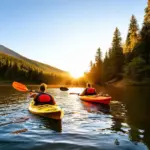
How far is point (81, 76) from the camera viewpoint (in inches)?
4491

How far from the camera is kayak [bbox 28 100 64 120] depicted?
13.6 m

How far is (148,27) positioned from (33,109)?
60184 millimetres

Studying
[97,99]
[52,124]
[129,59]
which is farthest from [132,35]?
[52,124]

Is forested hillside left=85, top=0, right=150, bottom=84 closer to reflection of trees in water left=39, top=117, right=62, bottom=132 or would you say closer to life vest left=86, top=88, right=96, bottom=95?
life vest left=86, top=88, right=96, bottom=95

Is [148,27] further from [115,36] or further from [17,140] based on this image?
[17,140]

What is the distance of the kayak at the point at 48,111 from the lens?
13.6 m

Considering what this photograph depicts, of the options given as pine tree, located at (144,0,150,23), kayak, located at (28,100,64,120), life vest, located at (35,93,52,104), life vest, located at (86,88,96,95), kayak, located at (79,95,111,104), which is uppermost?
pine tree, located at (144,0,150,23)

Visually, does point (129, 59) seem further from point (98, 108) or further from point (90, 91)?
point (98, 108)

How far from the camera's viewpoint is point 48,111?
1392 cm

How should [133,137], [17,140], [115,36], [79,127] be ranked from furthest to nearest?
[115,36], [79,127], [133,137], [17,140]

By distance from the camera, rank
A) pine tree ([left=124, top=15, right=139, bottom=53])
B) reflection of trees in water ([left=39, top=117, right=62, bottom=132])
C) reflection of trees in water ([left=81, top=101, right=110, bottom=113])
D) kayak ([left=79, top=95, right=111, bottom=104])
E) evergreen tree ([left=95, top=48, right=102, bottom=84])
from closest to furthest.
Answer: reflection of trees in water ([left=39, top=117, right=62, bottom=132])
reflection of trees in water ([left=81, top=101, right=110, bottom=113])
kayak ([left=79, top=95, right=111, bottom=104])
pine tree ([left=124, top=15, right=139, bottom=53])
evergreen tree ([left=95, top=48, right=102, bottom=84])

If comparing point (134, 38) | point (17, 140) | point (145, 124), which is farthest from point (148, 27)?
point (17, 140)

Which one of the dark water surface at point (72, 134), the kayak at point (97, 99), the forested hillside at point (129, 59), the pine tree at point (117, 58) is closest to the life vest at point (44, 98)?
the dark water surface at point (72, 134)

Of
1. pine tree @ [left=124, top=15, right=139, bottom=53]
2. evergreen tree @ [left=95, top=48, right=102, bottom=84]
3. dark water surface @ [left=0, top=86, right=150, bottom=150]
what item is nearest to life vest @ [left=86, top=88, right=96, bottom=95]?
dark water surface @ [left=0, top=86, right=150, bottom=150]
